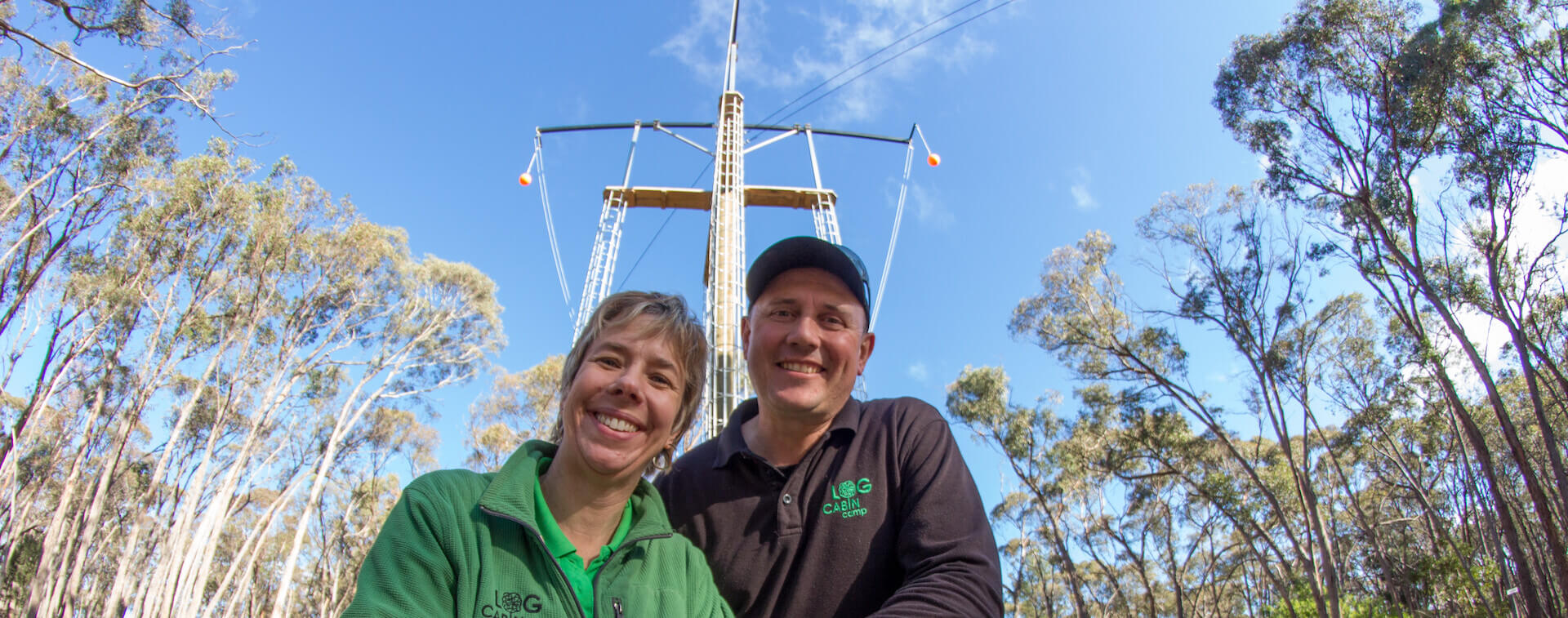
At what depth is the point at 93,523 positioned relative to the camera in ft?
43.5

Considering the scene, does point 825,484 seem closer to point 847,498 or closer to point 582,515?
point 847,498

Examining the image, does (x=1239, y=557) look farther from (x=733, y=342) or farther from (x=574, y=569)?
(x=574, y=569)

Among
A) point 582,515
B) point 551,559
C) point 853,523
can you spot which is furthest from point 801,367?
point 551,559

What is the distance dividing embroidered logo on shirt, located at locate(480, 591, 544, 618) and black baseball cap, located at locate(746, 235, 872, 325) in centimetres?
88

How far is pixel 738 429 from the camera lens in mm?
1921

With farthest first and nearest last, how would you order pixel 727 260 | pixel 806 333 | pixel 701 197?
1. pixel 701 197
2. pixel 727 260
3. pixel 806 333

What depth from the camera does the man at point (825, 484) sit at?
150 centimetres

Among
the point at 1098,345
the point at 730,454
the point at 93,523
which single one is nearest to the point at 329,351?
the point at 93,523

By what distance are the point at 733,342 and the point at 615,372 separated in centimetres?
1050

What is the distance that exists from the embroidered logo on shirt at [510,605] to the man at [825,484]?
1.53 ft

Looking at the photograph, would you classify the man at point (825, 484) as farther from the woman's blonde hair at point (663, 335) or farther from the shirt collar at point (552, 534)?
the shirt collar at point (552, 534)

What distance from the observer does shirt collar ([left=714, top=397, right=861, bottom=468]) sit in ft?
5.71

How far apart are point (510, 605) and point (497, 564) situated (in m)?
0.07

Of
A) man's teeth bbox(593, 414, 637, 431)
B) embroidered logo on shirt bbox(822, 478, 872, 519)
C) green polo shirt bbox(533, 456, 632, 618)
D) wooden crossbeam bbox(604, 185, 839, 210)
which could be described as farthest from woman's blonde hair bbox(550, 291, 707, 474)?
wooden crossbeam bbox(604, 185, 839, 210)
